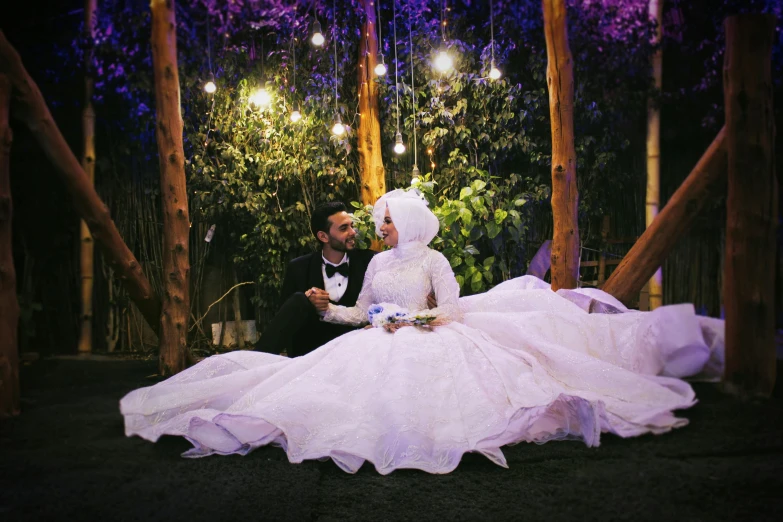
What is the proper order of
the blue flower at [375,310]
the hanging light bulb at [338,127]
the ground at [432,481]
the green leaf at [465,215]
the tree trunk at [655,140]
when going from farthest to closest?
the hanging light bulb at [338,127]
the green leaf at [465,215]
the blue flower at [375,310]
the tree trunk at [655,140]
the ground at [432,481]

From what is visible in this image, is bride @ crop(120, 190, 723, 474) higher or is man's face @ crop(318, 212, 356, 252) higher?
man's face @ crop(318, 212, 356, 252)

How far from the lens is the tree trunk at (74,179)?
2828mm

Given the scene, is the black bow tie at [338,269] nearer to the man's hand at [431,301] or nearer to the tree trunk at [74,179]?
the man's hand at [431,301]

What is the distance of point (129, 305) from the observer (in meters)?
Result: 4.09

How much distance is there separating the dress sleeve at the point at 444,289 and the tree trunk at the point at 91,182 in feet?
6.49

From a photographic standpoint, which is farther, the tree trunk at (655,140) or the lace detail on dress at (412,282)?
the lace detail on dress at (412,282)

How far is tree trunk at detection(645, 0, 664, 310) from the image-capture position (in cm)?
214

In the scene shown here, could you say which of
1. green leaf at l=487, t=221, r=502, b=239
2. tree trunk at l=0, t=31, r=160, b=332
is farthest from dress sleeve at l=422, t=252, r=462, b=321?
tree trunk at l=0, t=31, r=160, b=332

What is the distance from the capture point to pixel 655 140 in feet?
7.29

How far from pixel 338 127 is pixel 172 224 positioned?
167 centimetres

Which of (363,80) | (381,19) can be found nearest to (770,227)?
(363,80)

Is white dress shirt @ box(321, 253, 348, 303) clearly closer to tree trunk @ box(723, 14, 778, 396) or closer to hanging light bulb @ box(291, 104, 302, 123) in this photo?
tree trunk @ box(723, 14, 778, 396)

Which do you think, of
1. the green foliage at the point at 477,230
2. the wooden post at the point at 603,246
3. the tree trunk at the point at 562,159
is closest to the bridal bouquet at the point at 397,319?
the wooden post at the point at 603,246

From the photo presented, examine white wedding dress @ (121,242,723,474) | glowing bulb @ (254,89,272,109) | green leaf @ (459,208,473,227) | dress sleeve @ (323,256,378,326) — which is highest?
glowing bulb @ (254,89,272,109)
